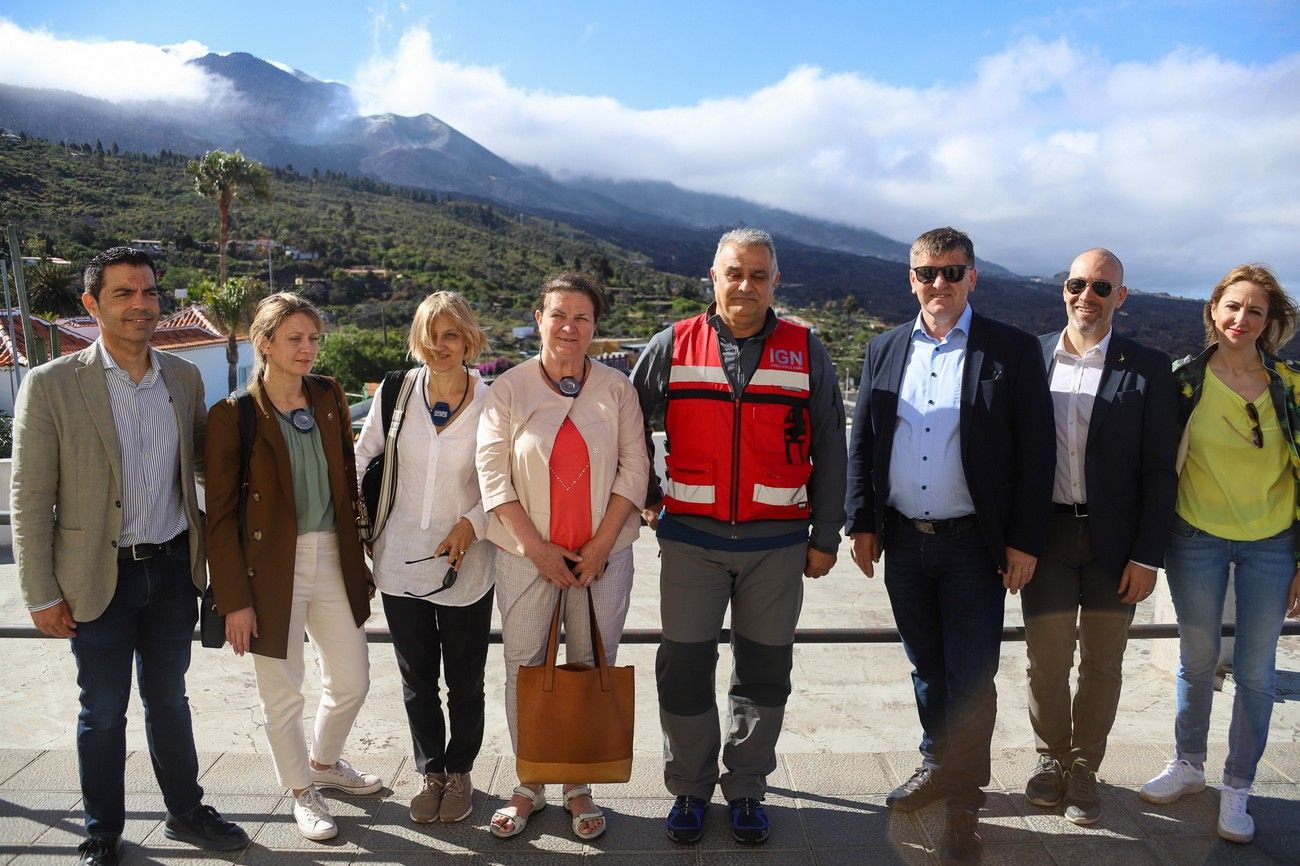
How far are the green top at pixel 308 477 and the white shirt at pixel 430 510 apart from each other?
0.56 ft

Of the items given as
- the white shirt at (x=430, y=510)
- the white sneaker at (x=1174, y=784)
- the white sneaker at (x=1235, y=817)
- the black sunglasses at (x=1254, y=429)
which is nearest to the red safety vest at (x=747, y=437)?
the white shirt at (x=430, y=510)

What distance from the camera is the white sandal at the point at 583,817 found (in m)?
2.61

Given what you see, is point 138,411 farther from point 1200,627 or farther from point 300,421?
point 1200,627

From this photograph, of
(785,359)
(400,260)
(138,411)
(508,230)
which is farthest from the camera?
(508,230)

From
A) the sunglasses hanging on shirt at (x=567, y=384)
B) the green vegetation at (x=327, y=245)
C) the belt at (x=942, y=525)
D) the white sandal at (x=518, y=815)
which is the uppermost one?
the green vegetation at (x=327, y=245)

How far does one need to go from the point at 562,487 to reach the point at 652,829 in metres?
1.11

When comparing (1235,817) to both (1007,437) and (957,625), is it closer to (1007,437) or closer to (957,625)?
(957,625)

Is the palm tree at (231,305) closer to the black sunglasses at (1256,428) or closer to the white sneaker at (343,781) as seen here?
the white sneaker at (343,781)

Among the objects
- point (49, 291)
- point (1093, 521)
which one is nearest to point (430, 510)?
point (1093, 521)

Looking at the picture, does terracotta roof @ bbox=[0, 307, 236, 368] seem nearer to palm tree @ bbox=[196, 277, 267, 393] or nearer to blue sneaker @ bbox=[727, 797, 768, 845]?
palm tree @ bbox=[196, 277, 267, 393]

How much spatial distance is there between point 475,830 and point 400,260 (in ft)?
250

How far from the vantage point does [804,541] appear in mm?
2746

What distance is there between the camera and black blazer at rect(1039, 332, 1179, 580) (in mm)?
2678

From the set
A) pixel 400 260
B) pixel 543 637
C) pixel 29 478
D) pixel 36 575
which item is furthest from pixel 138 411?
pixel 400 260
